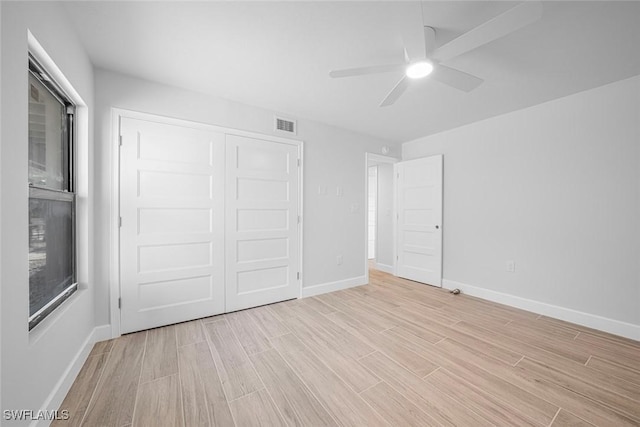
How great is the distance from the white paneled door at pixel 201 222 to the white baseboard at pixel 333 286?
0.19 m

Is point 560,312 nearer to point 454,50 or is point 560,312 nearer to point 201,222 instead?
point 454,50

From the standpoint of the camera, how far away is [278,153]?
3.10 m

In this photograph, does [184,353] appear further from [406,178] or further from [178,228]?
[406,178]

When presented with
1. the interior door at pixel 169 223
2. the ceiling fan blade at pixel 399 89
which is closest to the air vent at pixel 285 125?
the interior door at pixel 169 223

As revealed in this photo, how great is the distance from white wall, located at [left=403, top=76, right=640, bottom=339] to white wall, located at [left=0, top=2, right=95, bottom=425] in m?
4.23

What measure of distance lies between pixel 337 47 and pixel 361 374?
2.45 meters

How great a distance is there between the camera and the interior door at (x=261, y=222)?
279 cm

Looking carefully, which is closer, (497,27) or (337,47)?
(497,27)

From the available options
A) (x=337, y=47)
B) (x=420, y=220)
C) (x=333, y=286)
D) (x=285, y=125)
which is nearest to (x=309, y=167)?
(x=285, y=125)

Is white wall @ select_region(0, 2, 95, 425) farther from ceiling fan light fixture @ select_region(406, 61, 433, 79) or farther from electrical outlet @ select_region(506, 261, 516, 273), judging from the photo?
electrical outlet @ select_region(506, 261, 516, 273)

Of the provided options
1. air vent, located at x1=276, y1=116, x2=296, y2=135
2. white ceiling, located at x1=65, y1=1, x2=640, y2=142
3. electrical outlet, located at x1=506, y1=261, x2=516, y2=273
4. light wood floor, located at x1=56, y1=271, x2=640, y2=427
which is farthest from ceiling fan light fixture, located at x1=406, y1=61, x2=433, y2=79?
electrical outlet, located at x1=506, y1=261, x2=516, y2=273

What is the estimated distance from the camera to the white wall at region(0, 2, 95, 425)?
38.1 inches

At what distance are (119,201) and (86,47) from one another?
4.09 feet

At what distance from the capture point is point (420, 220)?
4047 millimetres
